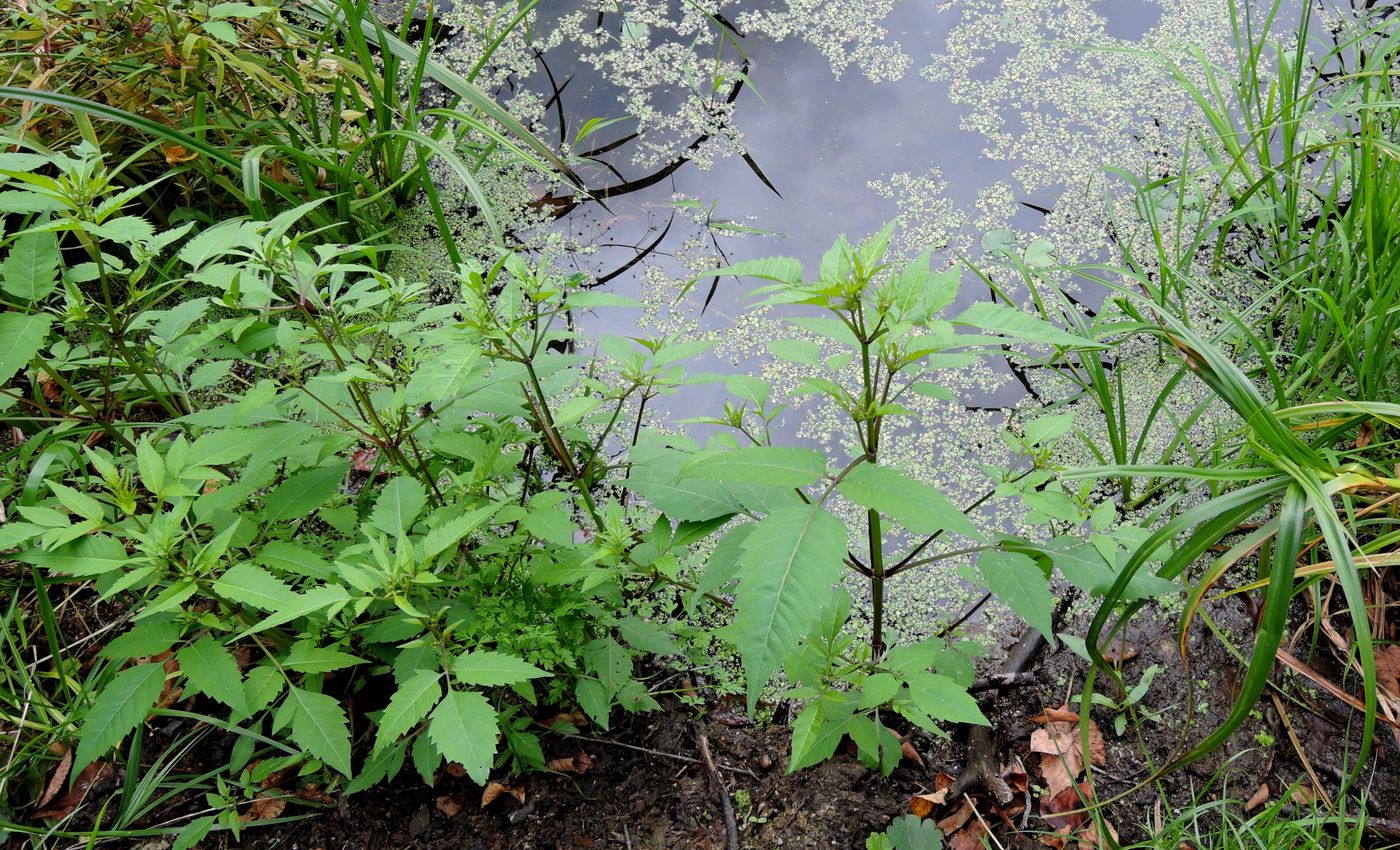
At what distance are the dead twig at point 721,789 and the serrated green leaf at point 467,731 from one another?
0.49 meters

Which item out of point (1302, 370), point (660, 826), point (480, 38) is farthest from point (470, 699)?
point (480, 38)

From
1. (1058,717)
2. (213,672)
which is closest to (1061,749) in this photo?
(1058,717)

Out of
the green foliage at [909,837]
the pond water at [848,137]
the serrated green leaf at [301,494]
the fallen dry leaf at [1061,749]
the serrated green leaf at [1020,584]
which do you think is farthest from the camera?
the pond water at [848,137]

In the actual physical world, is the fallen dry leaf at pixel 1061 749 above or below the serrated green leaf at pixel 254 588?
below

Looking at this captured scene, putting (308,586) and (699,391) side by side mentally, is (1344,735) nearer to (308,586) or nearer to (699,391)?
(699,391)

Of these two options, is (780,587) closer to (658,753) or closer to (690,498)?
(690,498)

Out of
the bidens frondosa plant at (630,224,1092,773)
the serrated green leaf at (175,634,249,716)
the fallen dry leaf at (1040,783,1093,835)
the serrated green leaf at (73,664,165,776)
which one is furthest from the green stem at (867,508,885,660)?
the serrated green leaf at (73,664,165,776)

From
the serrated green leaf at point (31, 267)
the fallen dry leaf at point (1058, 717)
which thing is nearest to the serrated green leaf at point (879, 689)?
the fallen dry leaf at point (1058, 717)

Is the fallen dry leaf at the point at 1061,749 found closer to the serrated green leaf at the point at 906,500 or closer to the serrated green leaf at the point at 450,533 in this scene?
the serrated green leaf at the point at 906,500

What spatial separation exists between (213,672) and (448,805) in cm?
46

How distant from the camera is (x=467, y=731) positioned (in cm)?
94

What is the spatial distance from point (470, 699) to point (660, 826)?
496mm

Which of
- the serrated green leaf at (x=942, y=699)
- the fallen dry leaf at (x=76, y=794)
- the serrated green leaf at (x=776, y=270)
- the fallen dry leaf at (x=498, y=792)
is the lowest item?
the fallen dry leaf at (x=76, y=794)

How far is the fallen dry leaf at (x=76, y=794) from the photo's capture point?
1365 mm
